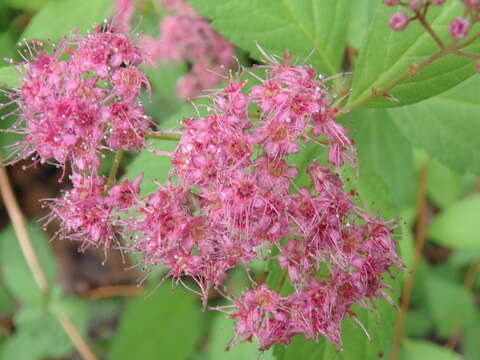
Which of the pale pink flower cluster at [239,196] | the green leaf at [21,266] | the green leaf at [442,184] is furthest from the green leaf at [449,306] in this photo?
the green leaf at [21,266]

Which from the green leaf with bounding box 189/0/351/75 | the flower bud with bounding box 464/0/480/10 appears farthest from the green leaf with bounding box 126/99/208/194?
the flower bud with bounding box 464/0/480/10

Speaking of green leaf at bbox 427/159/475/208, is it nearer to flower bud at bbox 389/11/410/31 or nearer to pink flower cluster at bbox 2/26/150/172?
flower bud at bbox 389/11/410/31

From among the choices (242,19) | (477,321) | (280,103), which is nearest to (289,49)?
(242,19)

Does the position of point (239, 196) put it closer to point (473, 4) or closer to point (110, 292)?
point (473, 4)

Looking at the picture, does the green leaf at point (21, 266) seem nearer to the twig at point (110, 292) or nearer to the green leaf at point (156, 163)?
the twig at point (110, 292)

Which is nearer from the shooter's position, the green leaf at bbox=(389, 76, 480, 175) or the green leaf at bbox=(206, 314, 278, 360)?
the green leaf at bbox=(389, 76, 480, 175)

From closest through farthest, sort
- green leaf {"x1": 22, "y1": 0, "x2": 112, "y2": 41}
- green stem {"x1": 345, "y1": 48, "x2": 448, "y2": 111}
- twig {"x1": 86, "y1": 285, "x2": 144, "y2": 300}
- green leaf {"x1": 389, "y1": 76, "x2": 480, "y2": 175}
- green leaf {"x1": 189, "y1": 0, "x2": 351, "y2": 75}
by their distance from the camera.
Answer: green stem {"x1": 345, "y1": 48, "x2": 448, "y2": 111} < green leaf {"x1": 189, "y1": 0, "x2": 351, "y2": 75} < green leaf {"x1": 389, "y1": 76, "x2": 480, "y2": 175} < green leaf {"x1": 22, "y1": 0, "x2": 112, "y2": 41} < twig {"x1": 86, "y1": 285, "x2": 144, "y2": 300}

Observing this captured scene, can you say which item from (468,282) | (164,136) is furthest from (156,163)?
(468,282)
